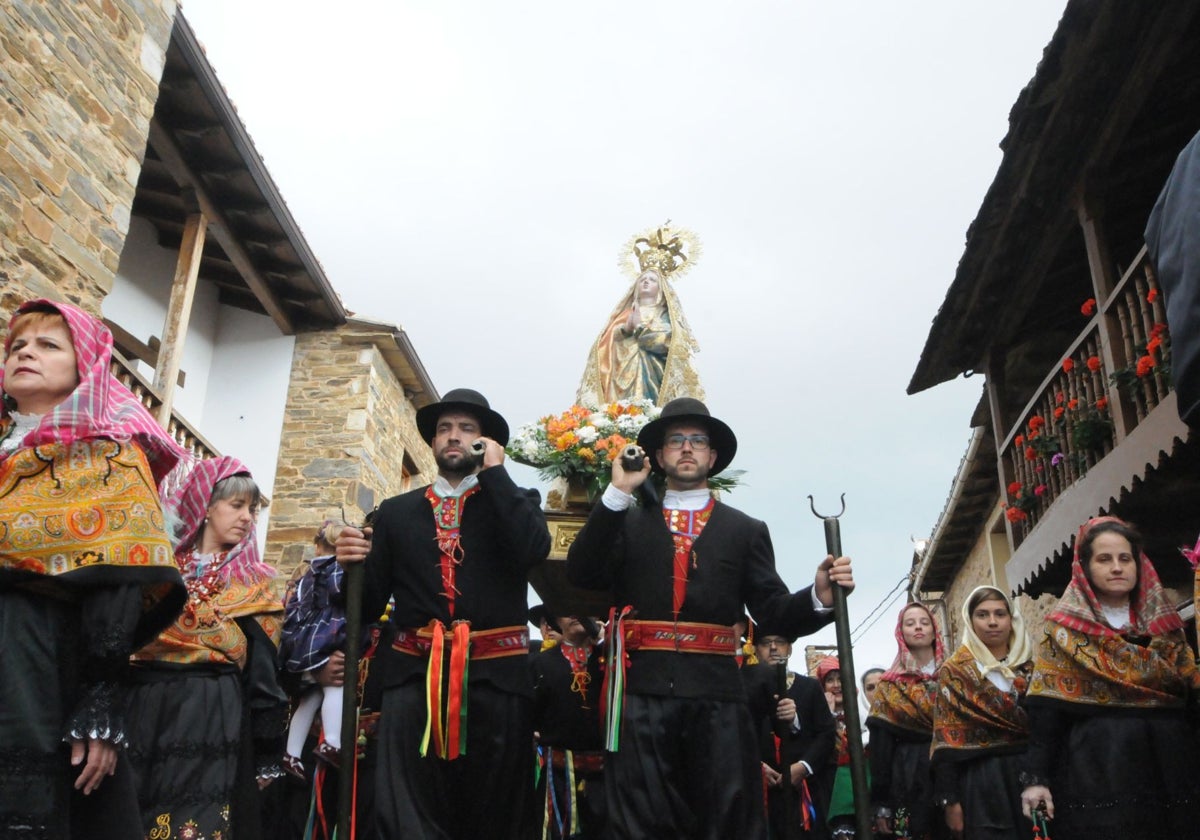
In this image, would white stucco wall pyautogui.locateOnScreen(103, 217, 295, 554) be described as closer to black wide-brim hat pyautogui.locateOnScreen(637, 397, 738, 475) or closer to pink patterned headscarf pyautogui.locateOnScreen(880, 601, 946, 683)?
pink patterned headscarf pyautogui.locateOnScreen(880, 601, 946, 683)

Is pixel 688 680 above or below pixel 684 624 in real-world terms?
below

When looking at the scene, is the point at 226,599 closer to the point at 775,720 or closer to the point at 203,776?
the point at 203,776

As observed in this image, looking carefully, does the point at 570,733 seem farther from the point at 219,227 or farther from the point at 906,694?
the point at 219,227

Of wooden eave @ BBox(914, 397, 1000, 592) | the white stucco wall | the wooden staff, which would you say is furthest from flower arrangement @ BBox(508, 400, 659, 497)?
the white stucco wall

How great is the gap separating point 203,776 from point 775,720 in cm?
303

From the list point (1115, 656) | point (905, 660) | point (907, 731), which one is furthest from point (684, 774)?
point (905, 660)

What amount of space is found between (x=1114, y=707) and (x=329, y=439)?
35.8 feet

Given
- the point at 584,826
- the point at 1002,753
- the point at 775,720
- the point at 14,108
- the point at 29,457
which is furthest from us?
the point at 14,108

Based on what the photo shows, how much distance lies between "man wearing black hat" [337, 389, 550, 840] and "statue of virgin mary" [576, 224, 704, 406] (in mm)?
4307

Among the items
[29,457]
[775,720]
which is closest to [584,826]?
[775,720]

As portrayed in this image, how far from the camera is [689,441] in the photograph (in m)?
4.55

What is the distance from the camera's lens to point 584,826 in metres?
6.29

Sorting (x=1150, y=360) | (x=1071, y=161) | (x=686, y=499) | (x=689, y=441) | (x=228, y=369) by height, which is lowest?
(x=686, y=499)

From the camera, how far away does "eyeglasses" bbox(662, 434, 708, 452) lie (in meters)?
4.54
